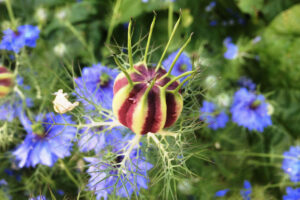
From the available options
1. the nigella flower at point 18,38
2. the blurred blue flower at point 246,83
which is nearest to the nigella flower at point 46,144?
the nigella flower at point 18,38

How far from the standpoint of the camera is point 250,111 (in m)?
1.17

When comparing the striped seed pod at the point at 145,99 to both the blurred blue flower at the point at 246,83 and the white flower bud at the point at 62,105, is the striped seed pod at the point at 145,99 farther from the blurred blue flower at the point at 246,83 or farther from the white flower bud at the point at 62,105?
the blurred blue flower at the point at 246,83

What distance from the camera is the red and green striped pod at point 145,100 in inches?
22.2

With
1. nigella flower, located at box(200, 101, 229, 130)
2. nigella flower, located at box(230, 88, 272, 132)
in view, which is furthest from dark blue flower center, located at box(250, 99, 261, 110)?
nigella flower, located at box(200, 101, 229, 130)

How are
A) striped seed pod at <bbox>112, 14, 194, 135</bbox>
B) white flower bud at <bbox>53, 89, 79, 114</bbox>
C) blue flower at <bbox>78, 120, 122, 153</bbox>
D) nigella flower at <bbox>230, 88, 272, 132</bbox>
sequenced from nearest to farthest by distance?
striped seed pod at <bbox>112, 14, 194, 135</bbox> < white flower bud at <bbox>53, 89, 79, 114</bbox> < blue flower at <bbox>78, 120, 122, 153</bbox> < nigella flower at <bbox>230, 88, 272, 132</bbox>

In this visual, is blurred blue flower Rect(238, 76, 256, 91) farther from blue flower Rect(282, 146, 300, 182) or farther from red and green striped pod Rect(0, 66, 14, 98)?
red and green striped pod Rect(0, 66, 14, 98)

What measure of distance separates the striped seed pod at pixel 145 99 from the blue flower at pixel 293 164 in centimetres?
67

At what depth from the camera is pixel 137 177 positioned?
81cm

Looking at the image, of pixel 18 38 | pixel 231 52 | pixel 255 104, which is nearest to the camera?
pixel 18 38

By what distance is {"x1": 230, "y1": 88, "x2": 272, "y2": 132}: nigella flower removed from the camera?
3.77 ft

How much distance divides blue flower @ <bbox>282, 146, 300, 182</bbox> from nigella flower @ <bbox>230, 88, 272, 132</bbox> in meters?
0.14

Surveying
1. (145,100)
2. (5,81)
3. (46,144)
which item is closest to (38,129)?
(46,144)

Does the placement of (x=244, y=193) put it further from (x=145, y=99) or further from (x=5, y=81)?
(x=5, y=81)

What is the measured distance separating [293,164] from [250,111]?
0.79 feet
